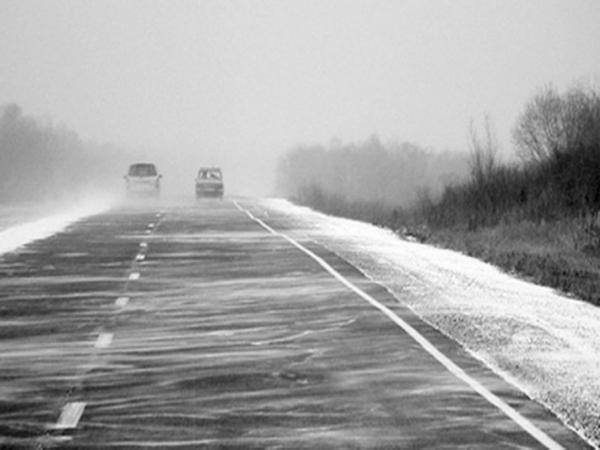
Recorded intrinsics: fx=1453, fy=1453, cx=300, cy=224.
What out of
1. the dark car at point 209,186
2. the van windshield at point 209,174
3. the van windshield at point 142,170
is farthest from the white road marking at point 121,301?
the van windshield at point 209,174

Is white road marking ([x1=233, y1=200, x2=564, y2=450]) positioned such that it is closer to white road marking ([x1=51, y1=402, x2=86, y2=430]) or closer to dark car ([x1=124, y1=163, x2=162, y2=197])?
white road marking ([x1=51, y1=402, x2=86, y2=430])

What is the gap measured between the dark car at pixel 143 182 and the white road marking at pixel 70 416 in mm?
71337

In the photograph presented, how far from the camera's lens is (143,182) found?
8275 centimetres

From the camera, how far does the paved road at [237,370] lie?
1007 cm

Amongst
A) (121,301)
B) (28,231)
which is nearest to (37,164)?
(28,231)

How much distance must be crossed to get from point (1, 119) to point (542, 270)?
10536cm

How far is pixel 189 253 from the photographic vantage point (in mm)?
30672

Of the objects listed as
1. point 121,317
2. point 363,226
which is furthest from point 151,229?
point 121,317

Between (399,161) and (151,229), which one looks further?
(399,161)

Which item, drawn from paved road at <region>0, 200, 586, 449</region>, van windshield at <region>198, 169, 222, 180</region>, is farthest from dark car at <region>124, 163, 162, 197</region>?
paved road at <region>0, 200, 586, 449</region>

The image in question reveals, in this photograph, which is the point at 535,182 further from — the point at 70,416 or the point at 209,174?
the point at 209,174

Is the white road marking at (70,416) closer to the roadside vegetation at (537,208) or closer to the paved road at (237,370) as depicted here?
the paved road at (237,370)

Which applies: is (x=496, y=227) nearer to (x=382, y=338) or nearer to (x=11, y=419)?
(x=382, y=338)

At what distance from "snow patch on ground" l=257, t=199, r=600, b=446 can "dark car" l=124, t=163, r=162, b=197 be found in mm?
50448
